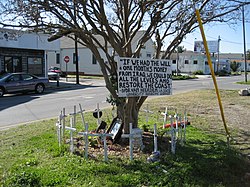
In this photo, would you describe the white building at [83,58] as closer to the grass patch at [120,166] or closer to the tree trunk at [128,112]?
the tree trunk at [128,112]

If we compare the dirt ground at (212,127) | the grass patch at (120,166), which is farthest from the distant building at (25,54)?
the grass patch at (120,166)

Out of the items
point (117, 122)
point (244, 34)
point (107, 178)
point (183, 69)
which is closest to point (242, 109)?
point (117, 122)

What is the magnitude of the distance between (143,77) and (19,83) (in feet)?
51.7

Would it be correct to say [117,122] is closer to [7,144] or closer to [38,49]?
[7,144]

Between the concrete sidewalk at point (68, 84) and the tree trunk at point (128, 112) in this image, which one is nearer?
the tree trunk at point (128, 112)

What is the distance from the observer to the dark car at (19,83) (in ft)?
63.6

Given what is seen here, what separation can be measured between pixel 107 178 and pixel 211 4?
5.30 m

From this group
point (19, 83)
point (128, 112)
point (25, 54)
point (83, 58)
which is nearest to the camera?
point (128, 112)

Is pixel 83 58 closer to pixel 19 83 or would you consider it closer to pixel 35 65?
pixel 35 65

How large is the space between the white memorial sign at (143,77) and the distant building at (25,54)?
21.6 metres

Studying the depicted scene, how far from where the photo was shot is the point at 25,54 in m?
28.5

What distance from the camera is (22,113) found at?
39.9 ft

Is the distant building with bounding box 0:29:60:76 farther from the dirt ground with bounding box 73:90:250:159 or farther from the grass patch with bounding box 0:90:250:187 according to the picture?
the grass patch with bounding box 0:90:250:187

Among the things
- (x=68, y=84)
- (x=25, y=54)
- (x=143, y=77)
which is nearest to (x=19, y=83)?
(x=25, y=54)
